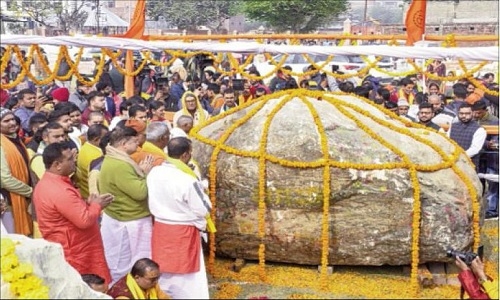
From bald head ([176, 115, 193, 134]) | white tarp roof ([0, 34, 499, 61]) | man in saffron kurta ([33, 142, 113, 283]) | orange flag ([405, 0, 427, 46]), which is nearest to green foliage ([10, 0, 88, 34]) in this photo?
white tarp roof ([0, 34, 499, 61])

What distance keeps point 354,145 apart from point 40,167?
2.85 meters

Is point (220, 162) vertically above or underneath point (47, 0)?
underneath

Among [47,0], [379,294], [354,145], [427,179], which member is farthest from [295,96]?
[47,0]

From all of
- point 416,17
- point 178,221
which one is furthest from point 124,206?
point 416,17

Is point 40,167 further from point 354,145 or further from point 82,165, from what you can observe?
point 354,145

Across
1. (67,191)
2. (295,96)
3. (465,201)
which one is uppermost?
(295,96)

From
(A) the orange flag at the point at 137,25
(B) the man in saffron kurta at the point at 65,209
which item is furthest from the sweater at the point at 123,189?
(A) the orange flag at the point at 137,25

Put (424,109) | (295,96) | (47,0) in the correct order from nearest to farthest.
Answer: (295,96), (424,109), (47,0)

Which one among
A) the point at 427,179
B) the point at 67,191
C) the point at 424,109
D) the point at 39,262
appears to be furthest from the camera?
the point at 424,109

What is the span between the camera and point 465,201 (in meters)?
6.14

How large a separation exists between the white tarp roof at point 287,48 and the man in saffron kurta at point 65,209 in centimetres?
339

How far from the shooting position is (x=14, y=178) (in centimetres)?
541

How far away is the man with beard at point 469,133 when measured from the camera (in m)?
7.82

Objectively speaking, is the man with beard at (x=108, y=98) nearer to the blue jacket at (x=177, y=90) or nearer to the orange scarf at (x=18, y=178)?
the blue jacket at (x=177, y=90)
